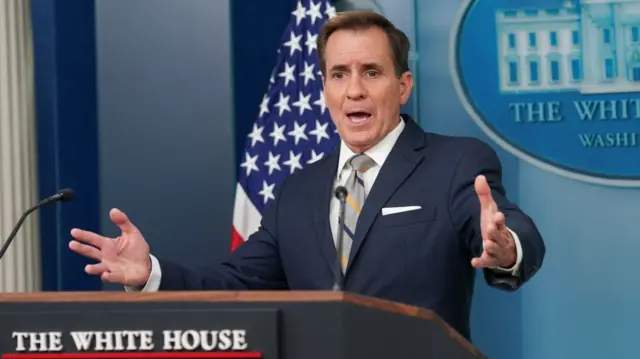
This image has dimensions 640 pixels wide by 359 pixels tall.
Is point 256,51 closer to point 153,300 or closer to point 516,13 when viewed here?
point 516,13

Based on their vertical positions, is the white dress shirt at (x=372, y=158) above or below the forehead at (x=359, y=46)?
below

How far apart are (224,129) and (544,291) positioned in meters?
1.50

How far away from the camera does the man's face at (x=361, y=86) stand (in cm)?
318

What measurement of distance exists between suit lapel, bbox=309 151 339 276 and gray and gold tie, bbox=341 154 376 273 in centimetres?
4

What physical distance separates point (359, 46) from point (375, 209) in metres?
0.50

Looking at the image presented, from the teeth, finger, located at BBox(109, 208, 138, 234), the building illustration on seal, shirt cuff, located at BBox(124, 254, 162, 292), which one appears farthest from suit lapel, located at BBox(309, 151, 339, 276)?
the building illustration on seal

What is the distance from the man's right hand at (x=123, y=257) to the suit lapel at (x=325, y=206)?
1.85 ft

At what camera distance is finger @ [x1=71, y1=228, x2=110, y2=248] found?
2.43 m

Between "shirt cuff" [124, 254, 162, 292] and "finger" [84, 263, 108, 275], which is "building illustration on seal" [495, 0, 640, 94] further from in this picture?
"finger" [84, 263, 108, 275]

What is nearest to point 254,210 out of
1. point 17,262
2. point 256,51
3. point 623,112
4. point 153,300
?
point 256,51

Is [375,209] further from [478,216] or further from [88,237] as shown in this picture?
[88,237]

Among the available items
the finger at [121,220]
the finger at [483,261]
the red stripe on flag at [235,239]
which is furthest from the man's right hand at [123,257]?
the red stripe on flag at [235,239]

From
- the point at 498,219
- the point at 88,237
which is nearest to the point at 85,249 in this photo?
the point at 88,237

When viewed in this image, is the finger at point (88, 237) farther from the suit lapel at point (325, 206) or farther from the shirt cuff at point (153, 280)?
the suit lapel at point (325, 206)
